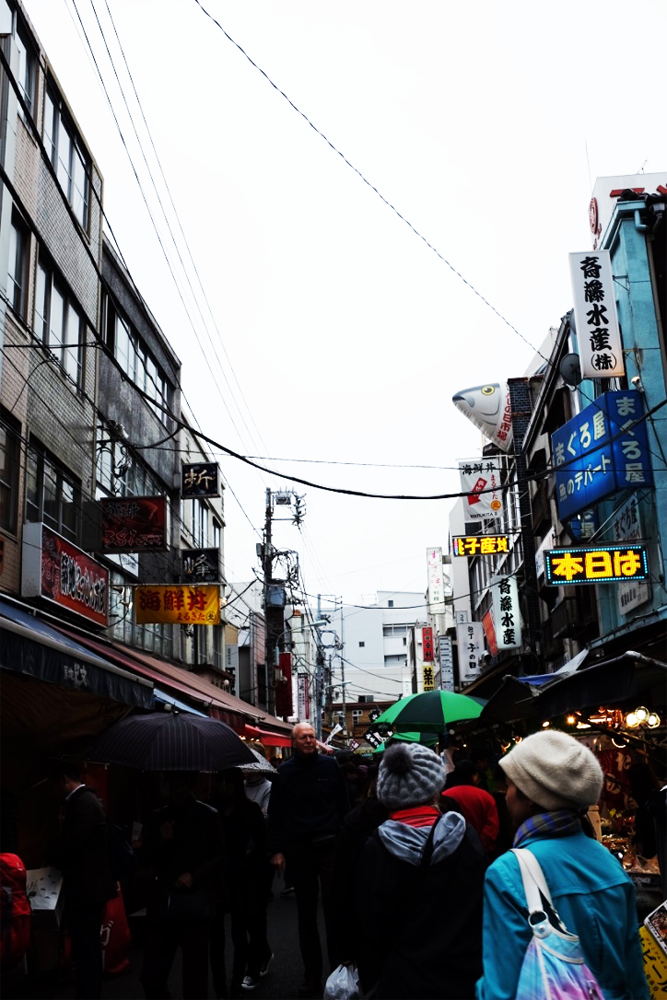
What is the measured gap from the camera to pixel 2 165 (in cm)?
1423

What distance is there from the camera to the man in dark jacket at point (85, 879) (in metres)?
6.72

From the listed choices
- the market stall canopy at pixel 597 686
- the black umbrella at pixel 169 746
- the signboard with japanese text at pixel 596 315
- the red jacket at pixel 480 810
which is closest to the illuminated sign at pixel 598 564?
the signboard with japanese text at pixel 596 315

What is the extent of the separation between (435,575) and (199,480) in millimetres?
46936

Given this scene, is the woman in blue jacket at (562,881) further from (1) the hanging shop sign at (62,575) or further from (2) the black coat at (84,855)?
(1) the hanging shop sign at (62,575)

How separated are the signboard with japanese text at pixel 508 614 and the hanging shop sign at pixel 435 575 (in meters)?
40.8

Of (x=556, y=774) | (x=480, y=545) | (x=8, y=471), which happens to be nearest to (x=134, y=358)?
(x=8, y=471)

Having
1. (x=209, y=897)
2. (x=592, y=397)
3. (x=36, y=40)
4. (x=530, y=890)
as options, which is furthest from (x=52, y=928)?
(x=592, y=397)

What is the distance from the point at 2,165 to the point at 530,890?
14.1m

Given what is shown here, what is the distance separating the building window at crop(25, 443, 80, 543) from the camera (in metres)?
15.8

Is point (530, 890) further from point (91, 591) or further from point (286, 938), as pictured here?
point (91, 591)

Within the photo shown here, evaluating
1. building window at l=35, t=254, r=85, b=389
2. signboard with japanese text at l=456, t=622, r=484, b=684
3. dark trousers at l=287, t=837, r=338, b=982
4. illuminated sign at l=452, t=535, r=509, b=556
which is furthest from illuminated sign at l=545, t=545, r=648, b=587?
Answer: signboard with japanese text at l=456, t=622, r=484, b=684

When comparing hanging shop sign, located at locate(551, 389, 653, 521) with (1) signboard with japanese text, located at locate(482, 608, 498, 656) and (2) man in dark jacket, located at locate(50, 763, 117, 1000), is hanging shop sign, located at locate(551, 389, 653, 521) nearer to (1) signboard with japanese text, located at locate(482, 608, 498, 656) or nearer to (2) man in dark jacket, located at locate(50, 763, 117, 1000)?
(2) man in dark jacket, located at locate(50, 763, 117, 1000)

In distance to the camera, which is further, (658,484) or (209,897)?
(658,484)

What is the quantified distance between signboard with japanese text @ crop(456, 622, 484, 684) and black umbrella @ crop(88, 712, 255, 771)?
3165 cm
